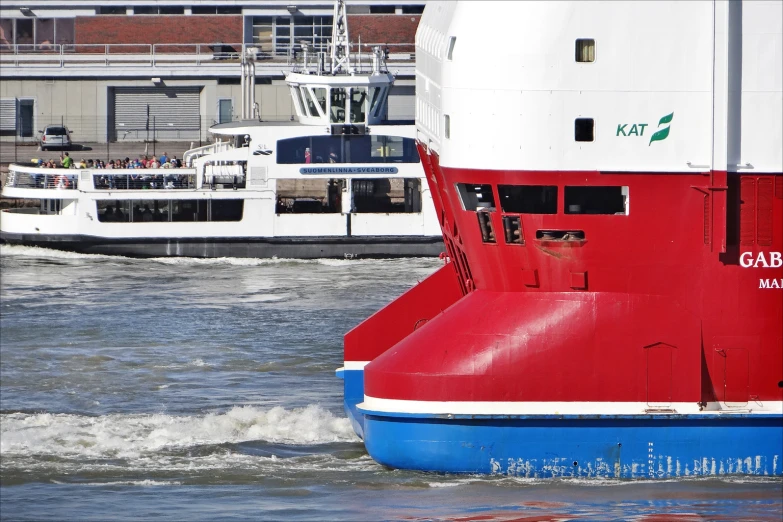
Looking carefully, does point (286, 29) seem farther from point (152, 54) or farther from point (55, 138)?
point (55, 138)

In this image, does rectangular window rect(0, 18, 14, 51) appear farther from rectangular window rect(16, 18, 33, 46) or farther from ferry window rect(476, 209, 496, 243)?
ferry window rect(476, 209, 496, 243)

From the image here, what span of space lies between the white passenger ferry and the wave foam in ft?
68.0

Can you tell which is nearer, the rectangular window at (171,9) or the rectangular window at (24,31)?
the rectangular window at (171,9)

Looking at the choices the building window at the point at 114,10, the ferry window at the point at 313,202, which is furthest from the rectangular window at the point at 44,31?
the ferry window at the point at 313,202

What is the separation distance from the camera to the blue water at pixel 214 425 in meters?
15.6

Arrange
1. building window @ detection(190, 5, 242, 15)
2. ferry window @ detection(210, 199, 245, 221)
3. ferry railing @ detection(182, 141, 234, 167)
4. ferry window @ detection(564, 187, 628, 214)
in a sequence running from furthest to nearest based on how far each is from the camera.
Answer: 1. building window @ detection(190, 5, 242, 15)
2. ferry railing @ detection(182, 141, 234, 167)
3. ferry window @ detection(210, 199, 245, 221)
4. ferry window @ detection(564, 187, 628, 214)

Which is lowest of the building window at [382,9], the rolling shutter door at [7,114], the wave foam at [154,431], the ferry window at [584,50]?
the wave foam at [154,431]

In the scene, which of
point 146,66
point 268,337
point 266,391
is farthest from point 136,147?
point 266,391

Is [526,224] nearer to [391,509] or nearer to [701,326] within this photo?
[701,326]

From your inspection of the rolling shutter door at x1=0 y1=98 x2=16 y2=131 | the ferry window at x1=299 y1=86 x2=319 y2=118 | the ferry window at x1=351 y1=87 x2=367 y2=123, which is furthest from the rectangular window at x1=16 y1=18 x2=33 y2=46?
the ferry window at x1=351 y1=87 x2=367 y2=123

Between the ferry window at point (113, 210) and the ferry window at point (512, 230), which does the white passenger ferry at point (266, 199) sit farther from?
the ferry window at point (512, 230)

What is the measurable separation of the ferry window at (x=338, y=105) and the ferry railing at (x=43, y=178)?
7.40 metres

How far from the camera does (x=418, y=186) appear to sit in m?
42.6

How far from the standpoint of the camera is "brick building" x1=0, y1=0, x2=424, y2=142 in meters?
62.5
